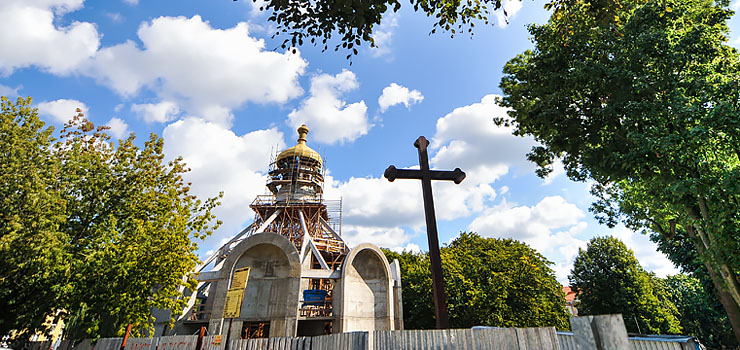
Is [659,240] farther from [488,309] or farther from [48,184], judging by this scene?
[48,184]

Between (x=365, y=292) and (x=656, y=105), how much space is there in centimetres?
1770

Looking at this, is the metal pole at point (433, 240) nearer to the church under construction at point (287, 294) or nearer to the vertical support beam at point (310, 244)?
the church under construction at point (287, 294)

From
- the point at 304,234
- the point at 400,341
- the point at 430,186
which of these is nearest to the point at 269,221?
the point at 304,234

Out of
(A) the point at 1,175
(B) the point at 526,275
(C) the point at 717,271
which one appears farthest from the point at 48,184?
(B) the point at 526,275

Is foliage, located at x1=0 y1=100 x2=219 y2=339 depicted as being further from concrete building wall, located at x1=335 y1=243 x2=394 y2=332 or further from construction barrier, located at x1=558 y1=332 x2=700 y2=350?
construction barrier, located at x1=558 y1=332 x2=700 y2=350

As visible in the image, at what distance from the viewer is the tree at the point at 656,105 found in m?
9.19

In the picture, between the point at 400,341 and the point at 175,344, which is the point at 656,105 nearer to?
the point at 400,341

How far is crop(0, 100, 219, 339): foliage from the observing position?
38.9 ft

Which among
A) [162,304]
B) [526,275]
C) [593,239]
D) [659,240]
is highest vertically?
[593,239]

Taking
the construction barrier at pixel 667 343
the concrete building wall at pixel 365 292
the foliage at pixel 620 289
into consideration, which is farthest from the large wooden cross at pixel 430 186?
the foliage at pixel 620 289

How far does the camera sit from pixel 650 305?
31688 mm

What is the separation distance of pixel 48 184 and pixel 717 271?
2572 cm

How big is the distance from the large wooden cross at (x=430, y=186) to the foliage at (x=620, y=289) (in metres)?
37.1

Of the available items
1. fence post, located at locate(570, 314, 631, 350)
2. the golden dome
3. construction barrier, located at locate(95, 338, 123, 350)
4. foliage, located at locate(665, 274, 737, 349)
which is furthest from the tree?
foliage, located at locate(665, 274, 737, 349)
